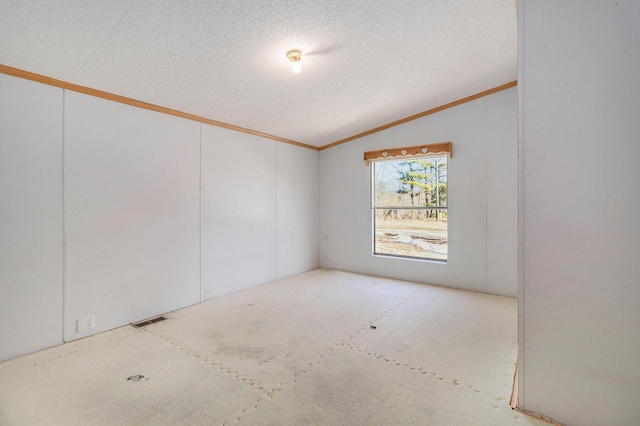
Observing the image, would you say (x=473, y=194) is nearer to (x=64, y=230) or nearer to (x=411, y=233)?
(x=411, y=233)

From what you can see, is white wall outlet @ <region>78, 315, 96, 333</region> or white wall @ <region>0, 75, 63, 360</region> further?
white wall outlet @ <region>78, 315, 96, 333</region>

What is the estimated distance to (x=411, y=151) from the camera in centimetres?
462

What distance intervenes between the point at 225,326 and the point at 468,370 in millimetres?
2249

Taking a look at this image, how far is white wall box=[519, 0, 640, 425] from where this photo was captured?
4.77 ft

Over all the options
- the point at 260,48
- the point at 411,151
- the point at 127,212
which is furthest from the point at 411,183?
the point at 127,212

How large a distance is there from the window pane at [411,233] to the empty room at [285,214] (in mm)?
36

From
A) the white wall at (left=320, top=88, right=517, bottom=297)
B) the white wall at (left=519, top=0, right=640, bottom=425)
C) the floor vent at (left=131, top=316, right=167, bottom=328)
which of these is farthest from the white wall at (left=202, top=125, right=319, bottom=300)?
the white wall at (left=519, top=0, right=640, bottom=425)

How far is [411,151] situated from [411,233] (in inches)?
52.3

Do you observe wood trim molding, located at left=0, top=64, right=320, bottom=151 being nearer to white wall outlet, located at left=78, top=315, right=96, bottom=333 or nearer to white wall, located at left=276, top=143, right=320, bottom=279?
white wall, located at left=276, top=143, right=320, bottom=279

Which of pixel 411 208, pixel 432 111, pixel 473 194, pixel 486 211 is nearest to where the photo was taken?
pixel 486 211

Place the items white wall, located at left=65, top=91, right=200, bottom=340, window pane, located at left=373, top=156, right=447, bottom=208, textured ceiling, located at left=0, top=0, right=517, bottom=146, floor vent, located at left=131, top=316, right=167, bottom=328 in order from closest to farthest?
textured ceiling, located at left=0, top=0, right=517, bottom=146, white wall, located at left=65, top=91, right=200, bottom=340, floor vent, located at left=131, top=316, right=167, bottom=328, window pane, located at left=373, top=156, right=447, bottom=208

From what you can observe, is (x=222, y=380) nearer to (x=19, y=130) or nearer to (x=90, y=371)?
(x=90, y=371)

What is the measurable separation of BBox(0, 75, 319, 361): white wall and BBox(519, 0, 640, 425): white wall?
11.1 ft

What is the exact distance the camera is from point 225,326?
9.91 ft
